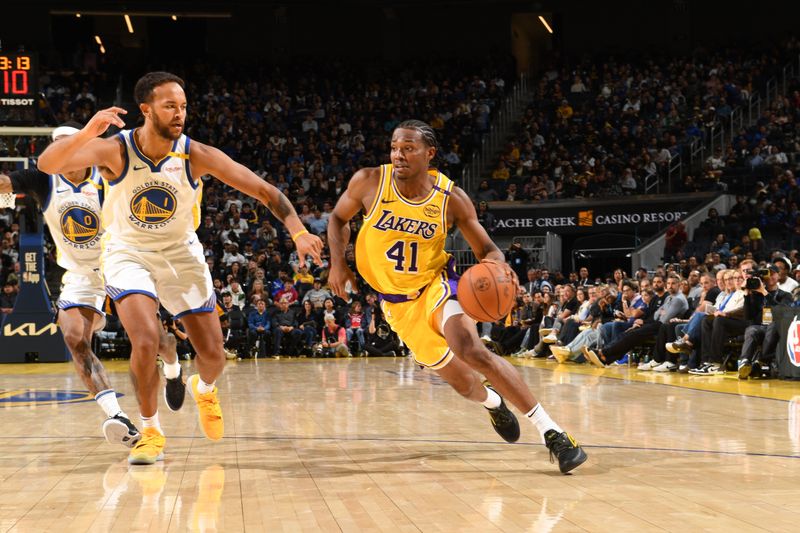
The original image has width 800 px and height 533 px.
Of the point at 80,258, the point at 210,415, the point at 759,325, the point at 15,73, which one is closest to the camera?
the point at 210,415

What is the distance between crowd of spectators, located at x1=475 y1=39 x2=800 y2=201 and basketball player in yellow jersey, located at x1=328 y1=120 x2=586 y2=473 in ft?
54.5

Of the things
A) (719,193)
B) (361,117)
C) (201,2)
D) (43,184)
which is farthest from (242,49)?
(43,184)

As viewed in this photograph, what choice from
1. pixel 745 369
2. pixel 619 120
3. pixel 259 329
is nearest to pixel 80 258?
pixel 745 369

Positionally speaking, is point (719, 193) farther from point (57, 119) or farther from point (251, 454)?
point (251, 454)

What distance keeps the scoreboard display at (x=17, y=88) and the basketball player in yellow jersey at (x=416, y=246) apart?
9404 millimetres

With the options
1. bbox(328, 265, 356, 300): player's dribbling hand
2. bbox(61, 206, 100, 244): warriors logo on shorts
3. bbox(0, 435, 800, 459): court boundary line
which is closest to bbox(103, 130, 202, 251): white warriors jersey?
bbox(328, 265, 356, 300): player's dribbling hand

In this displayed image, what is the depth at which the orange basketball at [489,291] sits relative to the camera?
5.02 metres

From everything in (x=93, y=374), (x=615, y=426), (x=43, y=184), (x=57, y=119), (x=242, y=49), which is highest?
(x=242, y=49)

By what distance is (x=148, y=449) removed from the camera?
203 inches

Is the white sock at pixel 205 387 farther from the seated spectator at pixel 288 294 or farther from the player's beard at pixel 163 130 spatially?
the seated spectator at pixel 288 294

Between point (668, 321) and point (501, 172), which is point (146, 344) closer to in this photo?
point (668, 321)

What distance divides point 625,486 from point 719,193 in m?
17.2

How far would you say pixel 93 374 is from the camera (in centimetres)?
607

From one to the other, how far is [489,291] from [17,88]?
10586 millimetres
